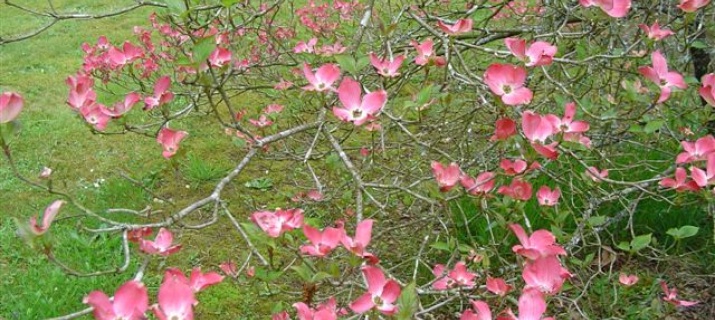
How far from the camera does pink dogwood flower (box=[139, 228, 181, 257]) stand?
1138mm

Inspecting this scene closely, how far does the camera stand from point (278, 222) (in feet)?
3.63

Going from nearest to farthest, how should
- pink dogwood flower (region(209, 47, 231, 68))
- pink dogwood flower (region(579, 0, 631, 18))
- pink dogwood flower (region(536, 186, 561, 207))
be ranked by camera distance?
pink dogwood flower (region(579, 0, 631, 18)), pink dogwood flower (region(209, 47, 231, 68)), pink dogwood flower (region(536, 186, 561, 207))

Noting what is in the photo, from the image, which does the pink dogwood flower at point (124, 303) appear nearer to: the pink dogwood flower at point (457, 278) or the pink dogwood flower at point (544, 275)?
the pink dogwood flower at point (544, 275)

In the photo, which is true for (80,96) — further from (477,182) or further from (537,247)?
(537,247)

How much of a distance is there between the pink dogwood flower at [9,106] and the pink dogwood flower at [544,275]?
0.78 metres

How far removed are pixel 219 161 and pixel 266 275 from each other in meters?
2.42

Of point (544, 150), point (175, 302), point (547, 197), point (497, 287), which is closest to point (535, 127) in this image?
point (544, 150)

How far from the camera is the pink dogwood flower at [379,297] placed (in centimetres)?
92

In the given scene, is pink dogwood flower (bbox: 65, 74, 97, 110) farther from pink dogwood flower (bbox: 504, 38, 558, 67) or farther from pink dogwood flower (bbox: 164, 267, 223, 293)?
pink dogwood flower (bbox: 504, 38, 558, 67)

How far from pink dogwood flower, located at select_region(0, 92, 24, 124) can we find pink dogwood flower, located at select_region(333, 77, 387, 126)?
19.6 inches

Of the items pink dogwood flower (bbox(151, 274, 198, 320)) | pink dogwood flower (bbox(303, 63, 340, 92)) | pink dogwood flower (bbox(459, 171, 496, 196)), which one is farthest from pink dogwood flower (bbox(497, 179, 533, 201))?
pink dogwood flower (bbox(151, 274, 198, 320))

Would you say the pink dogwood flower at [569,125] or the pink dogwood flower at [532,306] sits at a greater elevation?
the pink dogwood flower at [532,306]

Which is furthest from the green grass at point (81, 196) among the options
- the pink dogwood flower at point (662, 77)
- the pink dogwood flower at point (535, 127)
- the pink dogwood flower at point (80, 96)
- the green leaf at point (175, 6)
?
the pink dogwood flower at point (662, 77)

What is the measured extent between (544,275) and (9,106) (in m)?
0.82
